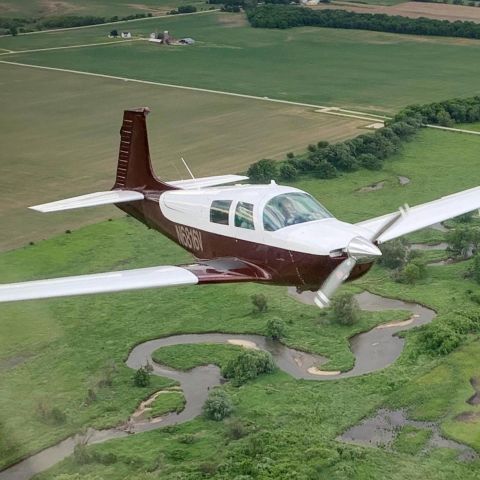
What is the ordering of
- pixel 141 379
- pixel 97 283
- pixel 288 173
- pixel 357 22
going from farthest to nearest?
pixel 357 22
pixel 288 173
pixel 141 379
pixel 97 283

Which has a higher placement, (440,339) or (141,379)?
(440,339)

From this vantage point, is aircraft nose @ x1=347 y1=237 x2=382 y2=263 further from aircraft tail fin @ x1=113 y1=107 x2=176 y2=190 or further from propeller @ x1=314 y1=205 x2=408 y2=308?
aircraft tail fin @ x1=113 y1=107 x2=176 y2=190

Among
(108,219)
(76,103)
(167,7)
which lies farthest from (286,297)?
(167,7)

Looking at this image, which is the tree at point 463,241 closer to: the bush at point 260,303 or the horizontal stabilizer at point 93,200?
the bush at point 260,303

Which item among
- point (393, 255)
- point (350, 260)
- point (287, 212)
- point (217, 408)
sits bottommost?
point (217, 408)

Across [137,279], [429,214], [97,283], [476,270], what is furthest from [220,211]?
[476,270]

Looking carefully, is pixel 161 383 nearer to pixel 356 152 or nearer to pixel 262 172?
pixel 262 172

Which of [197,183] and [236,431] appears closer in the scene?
[236,431]

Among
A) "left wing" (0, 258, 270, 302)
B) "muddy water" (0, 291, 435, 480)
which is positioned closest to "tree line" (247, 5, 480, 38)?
"muddy water" (0, 291, 435, 480)

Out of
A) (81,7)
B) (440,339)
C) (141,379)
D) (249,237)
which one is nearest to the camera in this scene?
(249,237)
